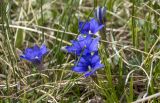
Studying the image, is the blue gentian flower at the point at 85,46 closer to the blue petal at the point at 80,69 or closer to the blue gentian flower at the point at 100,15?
the blue petal at the point at 80,69

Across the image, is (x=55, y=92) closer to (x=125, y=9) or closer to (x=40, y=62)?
(x=40, y=62)

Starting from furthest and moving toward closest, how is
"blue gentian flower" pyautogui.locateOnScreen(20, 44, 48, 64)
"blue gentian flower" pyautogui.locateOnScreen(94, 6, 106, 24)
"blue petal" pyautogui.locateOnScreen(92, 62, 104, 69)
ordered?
"blue gentian flower" pyautogui.locateOnScreen(94, 6, 106, 24) → "blue gentian flower" pyautogui.locateOnScreen(20, 44, 48, 64) → "blue petal" pyautogui.locateOnScreen(92, 62, 104, 69)

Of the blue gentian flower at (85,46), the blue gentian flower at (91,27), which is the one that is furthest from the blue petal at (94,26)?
the blue gentian flower at (85,46)

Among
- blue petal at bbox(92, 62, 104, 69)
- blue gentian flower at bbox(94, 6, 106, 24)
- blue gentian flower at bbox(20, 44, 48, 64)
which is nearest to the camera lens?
blue petal at bbox(92, 62, 104, 69)

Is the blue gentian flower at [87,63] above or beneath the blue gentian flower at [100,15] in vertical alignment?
beneath

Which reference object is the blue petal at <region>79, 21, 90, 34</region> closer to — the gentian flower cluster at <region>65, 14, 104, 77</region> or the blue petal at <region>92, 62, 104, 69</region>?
the gentian flower cluster at <region>65, 14, 104, 77</region>

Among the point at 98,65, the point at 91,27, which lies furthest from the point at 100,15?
the point at 98,65

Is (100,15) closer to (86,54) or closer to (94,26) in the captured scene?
(94,26)

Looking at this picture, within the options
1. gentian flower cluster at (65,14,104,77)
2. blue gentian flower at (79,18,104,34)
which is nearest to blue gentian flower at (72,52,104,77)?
gentian flower cluster at (65,14,104,77)
